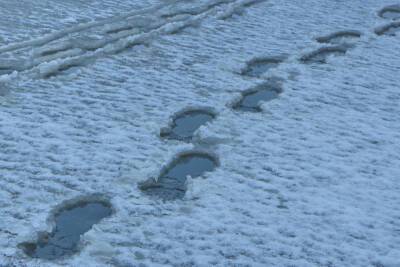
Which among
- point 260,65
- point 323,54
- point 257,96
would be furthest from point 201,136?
point 323,54

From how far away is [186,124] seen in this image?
3455 millimetres

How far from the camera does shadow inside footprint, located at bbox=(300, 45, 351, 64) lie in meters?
4.41

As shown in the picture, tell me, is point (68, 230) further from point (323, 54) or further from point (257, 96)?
point (323, 54)

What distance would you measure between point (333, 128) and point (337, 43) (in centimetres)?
145

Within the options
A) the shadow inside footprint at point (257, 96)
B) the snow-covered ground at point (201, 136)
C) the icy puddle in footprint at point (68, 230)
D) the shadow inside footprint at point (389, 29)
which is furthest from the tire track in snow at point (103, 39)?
the icy puddle in footprint at point (68, 230)

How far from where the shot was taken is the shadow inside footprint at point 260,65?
416cm

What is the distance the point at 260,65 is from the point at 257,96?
542 millimetres

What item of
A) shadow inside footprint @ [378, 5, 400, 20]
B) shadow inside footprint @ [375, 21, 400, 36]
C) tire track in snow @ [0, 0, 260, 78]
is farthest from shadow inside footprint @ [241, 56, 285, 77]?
shadow inside footprint @ [378, 5, 400, 20]

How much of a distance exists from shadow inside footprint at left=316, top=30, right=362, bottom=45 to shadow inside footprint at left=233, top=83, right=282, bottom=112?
3.36 feet

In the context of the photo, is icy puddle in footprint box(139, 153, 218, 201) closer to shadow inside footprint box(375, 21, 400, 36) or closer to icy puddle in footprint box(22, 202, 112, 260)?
icy puddle in footprint box(22, 202, 112, 260)

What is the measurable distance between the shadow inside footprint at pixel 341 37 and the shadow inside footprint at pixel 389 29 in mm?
202

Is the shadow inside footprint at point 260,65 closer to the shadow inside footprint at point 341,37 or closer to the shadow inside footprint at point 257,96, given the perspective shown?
the shadow inside footprint at point 257,96

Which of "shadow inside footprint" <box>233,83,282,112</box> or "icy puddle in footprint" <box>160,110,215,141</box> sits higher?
"shadow inside footprint" <box>233,83,282,112</box>

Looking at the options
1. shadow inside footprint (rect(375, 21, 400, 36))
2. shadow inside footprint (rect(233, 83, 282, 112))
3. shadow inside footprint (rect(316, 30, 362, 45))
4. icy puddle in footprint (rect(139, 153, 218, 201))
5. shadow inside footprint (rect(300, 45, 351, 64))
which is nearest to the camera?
icy puddle in footprint (rect(139, 153, 218, 201))
